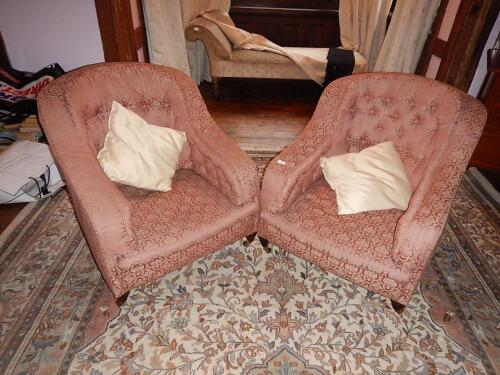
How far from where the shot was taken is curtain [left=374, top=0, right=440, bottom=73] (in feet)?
10.6

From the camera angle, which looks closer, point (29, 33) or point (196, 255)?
point (196, 255)

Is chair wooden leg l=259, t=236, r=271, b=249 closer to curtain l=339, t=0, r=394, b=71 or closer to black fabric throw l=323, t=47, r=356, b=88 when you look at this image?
black fabric throw l=323, t=47, r=356, b=88

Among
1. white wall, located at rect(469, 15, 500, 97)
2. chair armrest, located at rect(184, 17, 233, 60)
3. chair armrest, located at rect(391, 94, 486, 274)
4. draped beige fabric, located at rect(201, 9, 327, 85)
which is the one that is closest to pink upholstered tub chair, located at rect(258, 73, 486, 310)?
chair armrest, located at rect(391, 94, 486, 274)

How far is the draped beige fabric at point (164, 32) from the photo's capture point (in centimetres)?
307

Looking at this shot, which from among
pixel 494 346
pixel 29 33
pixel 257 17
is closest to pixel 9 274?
pixel 29 33

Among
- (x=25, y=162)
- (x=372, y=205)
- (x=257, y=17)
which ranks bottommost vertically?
(x=25, y=162)

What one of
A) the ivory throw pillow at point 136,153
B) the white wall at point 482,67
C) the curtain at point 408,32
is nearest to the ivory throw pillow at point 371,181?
the ivory throw pillow at point 136,153

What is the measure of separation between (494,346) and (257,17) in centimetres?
497

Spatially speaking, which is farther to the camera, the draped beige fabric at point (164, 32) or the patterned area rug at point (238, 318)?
the draped beige fabric at point (164, 32)

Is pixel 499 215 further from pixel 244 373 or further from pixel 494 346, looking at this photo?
pixel 244 373

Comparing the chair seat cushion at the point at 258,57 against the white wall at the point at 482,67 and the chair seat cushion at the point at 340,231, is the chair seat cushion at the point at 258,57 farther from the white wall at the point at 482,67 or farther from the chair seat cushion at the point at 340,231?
the chair seat cushion at the point at 340,231

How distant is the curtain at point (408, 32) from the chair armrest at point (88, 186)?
3.20 metres

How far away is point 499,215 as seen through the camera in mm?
2523

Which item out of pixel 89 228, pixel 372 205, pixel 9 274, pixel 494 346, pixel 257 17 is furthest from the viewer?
pixel 257 17
